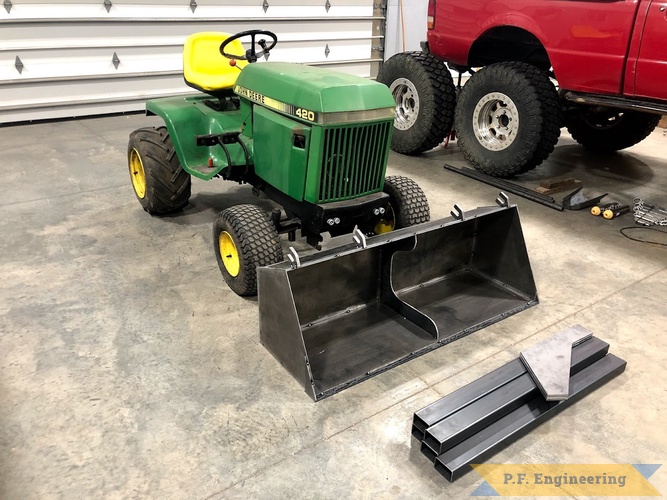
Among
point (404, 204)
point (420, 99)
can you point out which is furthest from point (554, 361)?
point (420, 99)

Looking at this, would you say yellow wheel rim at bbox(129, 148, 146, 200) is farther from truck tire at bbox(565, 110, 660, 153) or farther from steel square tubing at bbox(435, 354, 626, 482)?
truck tire at bbox(565, 110, 660, 153)

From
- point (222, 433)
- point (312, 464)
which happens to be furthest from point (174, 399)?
point (312, 464)

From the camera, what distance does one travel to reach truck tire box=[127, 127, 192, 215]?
3.67m

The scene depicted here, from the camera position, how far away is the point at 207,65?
148 inches

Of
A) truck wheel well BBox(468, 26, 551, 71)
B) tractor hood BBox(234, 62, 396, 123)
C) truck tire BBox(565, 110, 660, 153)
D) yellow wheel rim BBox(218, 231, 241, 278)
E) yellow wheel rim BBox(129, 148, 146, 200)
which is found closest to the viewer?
tractor hood BBox(234, 62, 396, 123)

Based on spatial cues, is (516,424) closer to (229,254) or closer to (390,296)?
(390,296)

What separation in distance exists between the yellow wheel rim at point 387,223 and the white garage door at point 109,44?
16.8ft

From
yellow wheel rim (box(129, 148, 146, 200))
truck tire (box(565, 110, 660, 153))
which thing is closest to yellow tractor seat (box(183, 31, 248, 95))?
yellow wheel rim (box(129, 148, 146, 200))

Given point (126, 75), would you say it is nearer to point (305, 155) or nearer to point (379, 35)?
point (379, 35)

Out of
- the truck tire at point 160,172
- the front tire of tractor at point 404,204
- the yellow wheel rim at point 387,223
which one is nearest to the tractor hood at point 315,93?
the front tire of tractor at point 404,204

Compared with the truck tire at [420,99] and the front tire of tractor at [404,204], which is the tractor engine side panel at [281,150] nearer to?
the front tire of tractor at [404,204]

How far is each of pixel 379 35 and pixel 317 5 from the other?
138cm

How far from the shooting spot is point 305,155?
2.78 m

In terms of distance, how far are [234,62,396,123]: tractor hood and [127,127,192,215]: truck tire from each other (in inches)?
35.1
